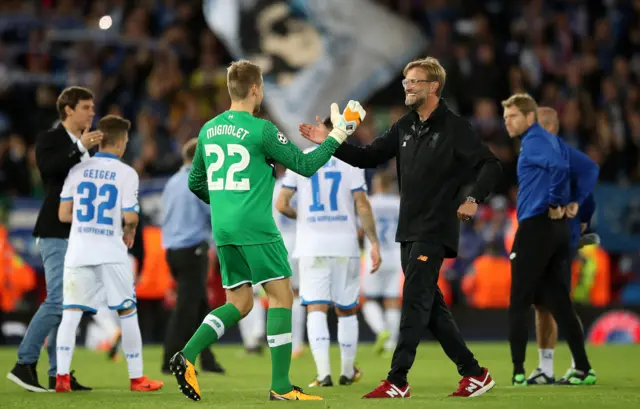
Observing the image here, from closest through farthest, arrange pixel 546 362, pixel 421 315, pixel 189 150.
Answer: pixel 421 315 < pixel 546 362 < pixel 189 150

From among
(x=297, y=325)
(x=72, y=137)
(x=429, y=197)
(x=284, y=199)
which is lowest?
(x=297, y=325)

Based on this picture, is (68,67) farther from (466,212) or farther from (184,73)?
(466,212)

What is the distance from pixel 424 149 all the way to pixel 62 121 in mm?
3506

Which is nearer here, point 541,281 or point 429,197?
point 429,197

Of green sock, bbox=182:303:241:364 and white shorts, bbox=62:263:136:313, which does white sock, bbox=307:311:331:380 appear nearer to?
white shorts, bbox=62:263:136:313

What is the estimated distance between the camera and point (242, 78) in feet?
27.3

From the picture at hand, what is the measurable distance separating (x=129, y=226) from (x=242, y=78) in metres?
2.37

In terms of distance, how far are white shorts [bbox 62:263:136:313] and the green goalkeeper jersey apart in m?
1.91

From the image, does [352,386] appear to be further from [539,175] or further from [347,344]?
[539,175]

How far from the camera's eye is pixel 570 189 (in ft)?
35.9

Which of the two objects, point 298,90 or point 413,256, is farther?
point 298,90

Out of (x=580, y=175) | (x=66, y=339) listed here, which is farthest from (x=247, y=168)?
(x=580, y=175)

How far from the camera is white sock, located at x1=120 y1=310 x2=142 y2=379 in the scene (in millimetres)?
10039

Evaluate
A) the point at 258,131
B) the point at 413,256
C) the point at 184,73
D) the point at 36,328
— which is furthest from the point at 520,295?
the point at 184,73
